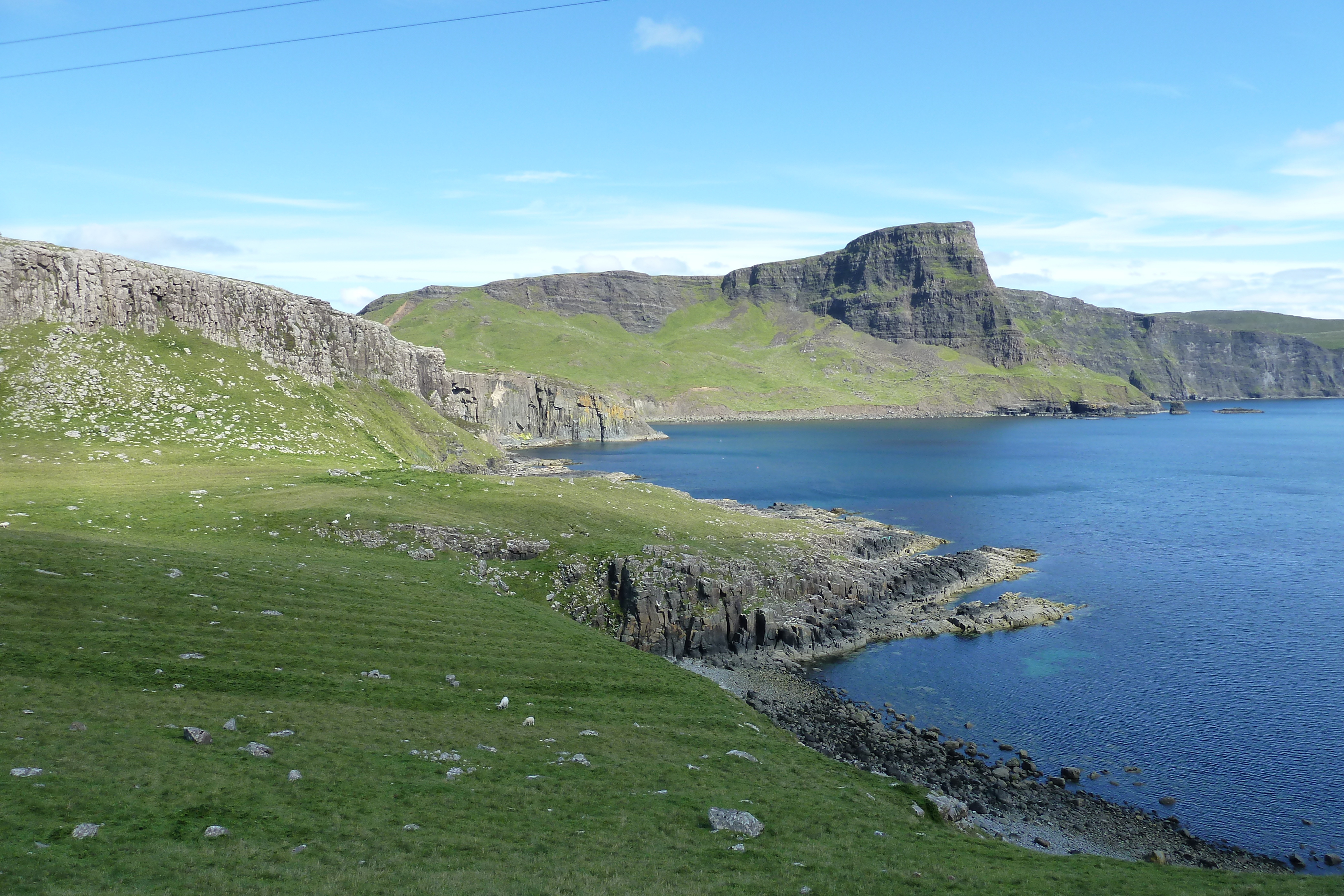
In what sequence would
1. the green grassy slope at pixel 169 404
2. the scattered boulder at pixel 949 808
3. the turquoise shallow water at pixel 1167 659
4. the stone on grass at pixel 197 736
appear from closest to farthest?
1. the stone on grass at pixel 197 736
2. the scattered boulder at pixel 949 808
3. the turquoise shallow water at pixel 1167 659
4. the green grassy slope at pixel 169 404

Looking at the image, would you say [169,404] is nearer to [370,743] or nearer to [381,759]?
[370,743]

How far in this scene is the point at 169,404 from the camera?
9319 cm

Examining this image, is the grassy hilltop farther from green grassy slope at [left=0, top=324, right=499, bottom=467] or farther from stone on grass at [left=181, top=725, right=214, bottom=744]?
green grassy slope at [left=0, top=324, right=499, bottom=467]

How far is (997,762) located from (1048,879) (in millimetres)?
18786

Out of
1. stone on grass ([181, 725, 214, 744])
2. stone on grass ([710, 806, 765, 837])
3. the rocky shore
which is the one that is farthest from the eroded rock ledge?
stone on grass ([181, 725, 214, 744])

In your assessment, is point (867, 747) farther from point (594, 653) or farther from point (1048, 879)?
point (1048, 879)

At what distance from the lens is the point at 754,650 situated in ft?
191

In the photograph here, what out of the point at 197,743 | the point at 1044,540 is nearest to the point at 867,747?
the point at 197,743

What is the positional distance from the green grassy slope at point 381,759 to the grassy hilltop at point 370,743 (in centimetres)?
11

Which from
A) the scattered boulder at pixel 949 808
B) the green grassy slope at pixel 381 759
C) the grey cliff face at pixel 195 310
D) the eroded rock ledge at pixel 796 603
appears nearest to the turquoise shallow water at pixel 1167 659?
the eroded rock ledge at pixel 796 603

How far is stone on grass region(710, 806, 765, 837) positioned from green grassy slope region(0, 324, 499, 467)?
7542cm

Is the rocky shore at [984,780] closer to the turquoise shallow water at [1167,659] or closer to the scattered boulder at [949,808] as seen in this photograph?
the scattered boulder at [949,808]

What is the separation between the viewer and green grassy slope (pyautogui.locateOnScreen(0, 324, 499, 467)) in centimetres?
8325

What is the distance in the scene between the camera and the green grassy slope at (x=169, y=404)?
273 feet
